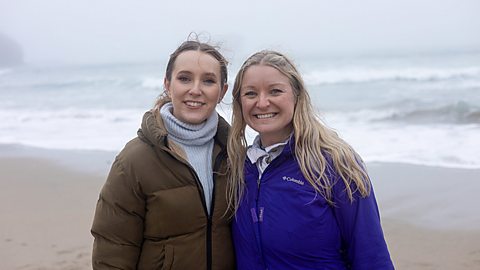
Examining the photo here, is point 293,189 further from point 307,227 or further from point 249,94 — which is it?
point 249,94

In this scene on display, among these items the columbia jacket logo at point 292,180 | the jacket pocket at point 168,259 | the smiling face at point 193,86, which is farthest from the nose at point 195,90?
the jacket pocket at point 168,259

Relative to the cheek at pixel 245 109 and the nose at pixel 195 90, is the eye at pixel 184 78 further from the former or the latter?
the cheek at pixel 245 109

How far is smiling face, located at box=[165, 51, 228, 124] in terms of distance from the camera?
2480mm

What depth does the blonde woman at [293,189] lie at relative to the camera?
2.20m

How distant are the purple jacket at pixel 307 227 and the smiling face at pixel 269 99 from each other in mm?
166

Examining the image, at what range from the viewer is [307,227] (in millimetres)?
2221

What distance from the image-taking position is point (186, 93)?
247 centimetres

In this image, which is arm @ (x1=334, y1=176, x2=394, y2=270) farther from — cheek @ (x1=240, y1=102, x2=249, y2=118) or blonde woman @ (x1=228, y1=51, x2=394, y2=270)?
cheek @ (x1=240, y1=102, x2=249, y2=118)

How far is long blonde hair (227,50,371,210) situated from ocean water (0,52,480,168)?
0.30 metres

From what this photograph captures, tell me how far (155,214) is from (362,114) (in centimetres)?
1450

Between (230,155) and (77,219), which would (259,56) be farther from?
(77,219)

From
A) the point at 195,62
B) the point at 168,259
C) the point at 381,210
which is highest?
the point at 195,62

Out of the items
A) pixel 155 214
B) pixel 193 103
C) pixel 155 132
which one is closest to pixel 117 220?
pixel 155 214

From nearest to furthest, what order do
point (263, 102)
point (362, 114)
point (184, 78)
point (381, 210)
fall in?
point (263, 102) < point (184, 78) < point (381, 210) < point (362, 114)
